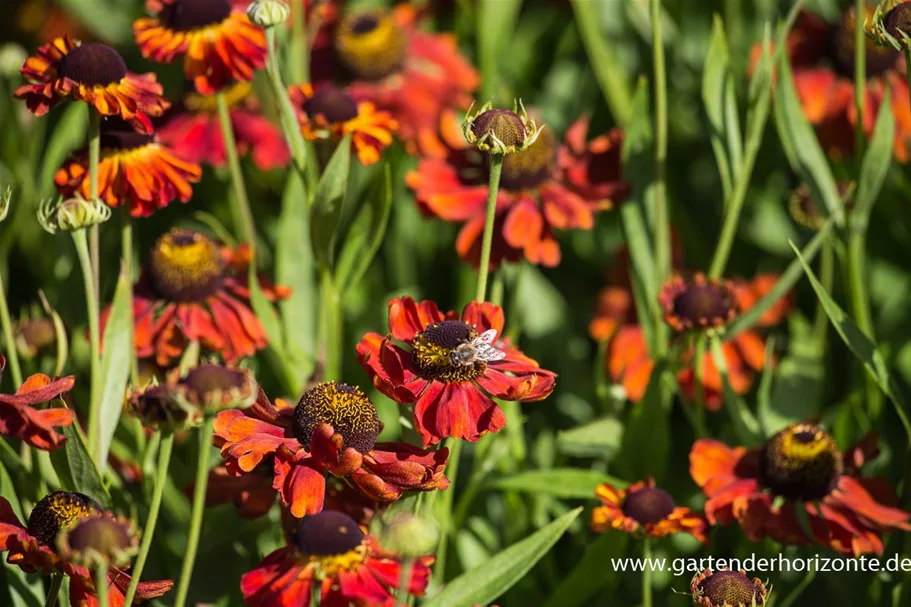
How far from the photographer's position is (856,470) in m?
1.36

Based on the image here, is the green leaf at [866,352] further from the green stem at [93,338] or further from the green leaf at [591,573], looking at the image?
the green stem at [93,338]

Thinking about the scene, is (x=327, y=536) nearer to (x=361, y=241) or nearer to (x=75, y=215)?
(x=75, y=215)

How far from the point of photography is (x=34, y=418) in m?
0.97

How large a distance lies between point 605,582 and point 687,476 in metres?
0.32

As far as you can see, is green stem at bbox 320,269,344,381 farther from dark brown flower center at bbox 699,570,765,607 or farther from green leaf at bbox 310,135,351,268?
dark brown flower center at bbox 699,570,765,607

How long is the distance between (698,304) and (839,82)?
789mm

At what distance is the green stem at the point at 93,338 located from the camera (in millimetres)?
1129

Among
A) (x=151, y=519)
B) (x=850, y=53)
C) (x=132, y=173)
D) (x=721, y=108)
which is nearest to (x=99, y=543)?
(x=151, y=519)

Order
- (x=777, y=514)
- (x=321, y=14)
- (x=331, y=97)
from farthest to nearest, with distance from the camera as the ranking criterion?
1. (x=321, y=14)
2. (x=331, y=97)
3. (x=777, y=514)

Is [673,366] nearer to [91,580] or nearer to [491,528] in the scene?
[491,528]

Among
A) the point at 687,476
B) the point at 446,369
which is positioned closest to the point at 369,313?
the point at 687,476

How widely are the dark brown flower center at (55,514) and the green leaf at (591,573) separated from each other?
59 cm

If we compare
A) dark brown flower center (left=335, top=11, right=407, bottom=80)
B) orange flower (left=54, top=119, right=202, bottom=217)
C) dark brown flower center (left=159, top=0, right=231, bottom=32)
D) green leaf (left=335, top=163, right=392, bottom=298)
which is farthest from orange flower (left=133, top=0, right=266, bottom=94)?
dark brown flower center (left=335, top=11, right=407, bottom=80)

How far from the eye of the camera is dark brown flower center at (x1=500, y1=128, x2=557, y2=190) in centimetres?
160
